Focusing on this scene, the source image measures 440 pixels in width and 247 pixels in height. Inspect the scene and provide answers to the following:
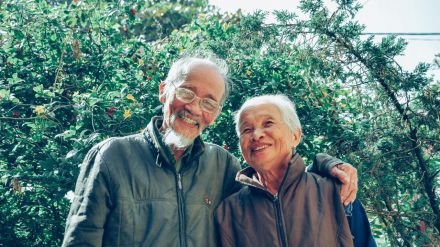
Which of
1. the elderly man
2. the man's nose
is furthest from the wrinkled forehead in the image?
the man's nose

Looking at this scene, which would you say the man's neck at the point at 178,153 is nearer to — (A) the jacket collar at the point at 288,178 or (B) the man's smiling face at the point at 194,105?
(B) the man's smiling face at the point at 194,105

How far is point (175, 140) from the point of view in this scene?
88.0 inches

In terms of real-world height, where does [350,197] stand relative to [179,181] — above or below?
below

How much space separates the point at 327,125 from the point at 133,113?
162 centimetres

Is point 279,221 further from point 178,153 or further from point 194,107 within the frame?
point 194,107

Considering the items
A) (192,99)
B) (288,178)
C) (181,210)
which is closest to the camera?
(181,210)

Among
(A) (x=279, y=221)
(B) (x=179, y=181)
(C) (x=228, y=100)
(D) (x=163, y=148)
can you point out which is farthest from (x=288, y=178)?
(C) (x=228, y=100)

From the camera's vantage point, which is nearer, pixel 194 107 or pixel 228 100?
pixel 194 107

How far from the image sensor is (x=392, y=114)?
3.41m

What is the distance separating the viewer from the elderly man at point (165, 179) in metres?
2.00

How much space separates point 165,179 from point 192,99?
465 millimetres

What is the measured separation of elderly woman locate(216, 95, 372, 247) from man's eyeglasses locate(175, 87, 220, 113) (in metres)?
0.20

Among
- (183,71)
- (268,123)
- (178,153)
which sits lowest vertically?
(178,153)

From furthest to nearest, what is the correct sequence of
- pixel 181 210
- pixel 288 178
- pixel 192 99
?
pixel 192 99 < pixel 288 178 < pixel 181 210
